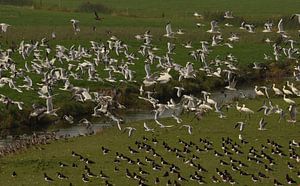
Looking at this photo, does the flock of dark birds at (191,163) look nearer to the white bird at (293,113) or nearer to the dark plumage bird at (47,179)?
the dark plumage bird at (47,179)

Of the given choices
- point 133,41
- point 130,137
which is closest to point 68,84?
point 130,137

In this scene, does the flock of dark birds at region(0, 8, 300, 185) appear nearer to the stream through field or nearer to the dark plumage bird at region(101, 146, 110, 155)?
the dark plumage bird at region(101, 146, 110, 155)

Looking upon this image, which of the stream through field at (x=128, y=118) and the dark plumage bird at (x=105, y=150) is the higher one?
the dark plumage bird at (x=105, y=150)

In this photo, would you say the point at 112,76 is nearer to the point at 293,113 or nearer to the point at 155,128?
the point at 155,128

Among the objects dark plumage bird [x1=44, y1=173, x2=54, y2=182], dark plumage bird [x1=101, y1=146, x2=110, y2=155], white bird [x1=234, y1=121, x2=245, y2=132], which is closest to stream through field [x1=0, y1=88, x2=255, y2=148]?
dark plumage bird [x1=101, y1=146, x2=110, y2=155]

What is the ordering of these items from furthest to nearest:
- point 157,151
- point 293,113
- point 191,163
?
point 293,113 < point 157,151 < point 191,163

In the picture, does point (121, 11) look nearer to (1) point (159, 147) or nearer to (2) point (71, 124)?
(2) point (71, 124)

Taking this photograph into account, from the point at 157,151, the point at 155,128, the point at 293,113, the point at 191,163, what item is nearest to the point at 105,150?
the point at 157,151

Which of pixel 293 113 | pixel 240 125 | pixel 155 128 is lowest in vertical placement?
pixel 155 128

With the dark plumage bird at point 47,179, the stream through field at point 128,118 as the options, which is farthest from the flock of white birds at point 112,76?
the dark plumage bird at point 47,179

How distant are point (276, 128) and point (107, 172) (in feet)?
37.5

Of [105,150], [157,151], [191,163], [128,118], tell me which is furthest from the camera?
[128,118]

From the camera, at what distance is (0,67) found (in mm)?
48688

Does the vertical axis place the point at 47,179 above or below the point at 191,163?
below
